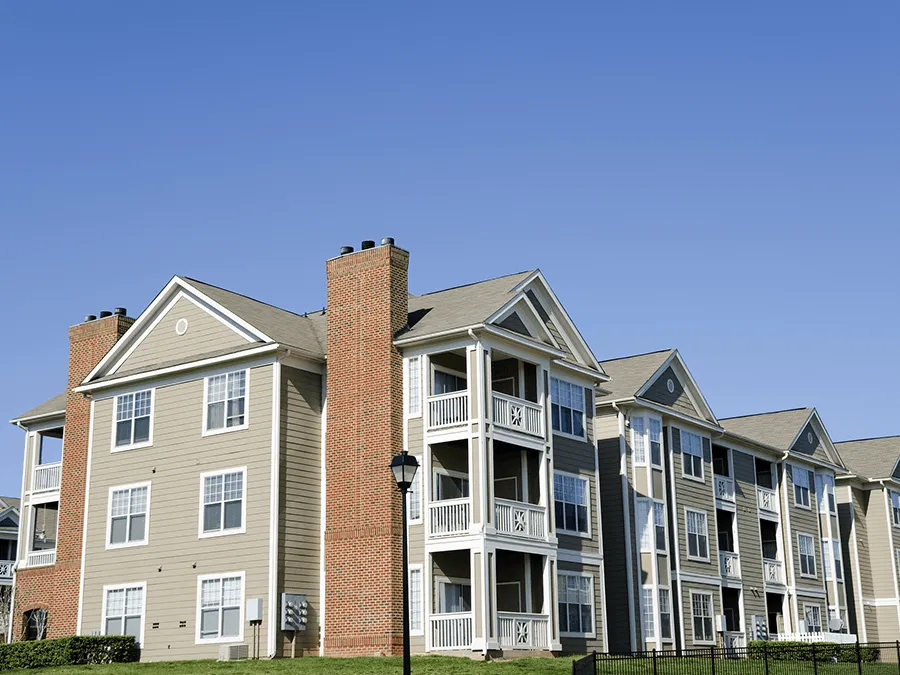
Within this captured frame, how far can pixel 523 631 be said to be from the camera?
32.3 meters

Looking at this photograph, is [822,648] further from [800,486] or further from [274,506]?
[274,506]

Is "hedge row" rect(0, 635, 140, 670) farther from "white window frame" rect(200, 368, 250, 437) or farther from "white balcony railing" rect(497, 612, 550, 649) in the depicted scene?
"white balcony railing" rect(497, 612, 550, 649)

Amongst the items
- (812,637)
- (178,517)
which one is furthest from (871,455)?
(178,517)

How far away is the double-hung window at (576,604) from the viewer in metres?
36.0

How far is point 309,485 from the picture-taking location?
1352 inches

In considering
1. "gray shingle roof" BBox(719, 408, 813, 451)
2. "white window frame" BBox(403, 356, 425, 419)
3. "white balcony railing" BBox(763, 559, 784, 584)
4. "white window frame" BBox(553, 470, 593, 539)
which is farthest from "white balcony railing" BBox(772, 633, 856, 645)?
"white window frame" BBox(403, 356, 425, 419)

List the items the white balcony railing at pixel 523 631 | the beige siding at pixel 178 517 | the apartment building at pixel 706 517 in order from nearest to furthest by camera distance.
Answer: the white balcony railing at pixel 523 631 < the beige siding at pixel 178 517 < the apartment building at pixel 706 517

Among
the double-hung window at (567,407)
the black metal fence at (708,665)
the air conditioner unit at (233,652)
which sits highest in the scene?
the double-hung window at (567,407)

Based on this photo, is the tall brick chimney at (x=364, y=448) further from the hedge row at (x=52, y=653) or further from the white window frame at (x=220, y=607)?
the hedge row at (x=52, y=653)

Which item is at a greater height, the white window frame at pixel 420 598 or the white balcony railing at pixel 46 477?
the white balcony railing at pixel 46 477

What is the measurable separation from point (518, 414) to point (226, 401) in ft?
28.8

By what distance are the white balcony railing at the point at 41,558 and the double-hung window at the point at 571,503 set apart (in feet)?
59.7

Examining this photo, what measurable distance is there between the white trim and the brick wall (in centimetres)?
828

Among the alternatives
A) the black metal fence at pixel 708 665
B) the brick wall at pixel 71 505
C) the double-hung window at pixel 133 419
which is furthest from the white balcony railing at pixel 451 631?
the brick wall at pixel 71 505
